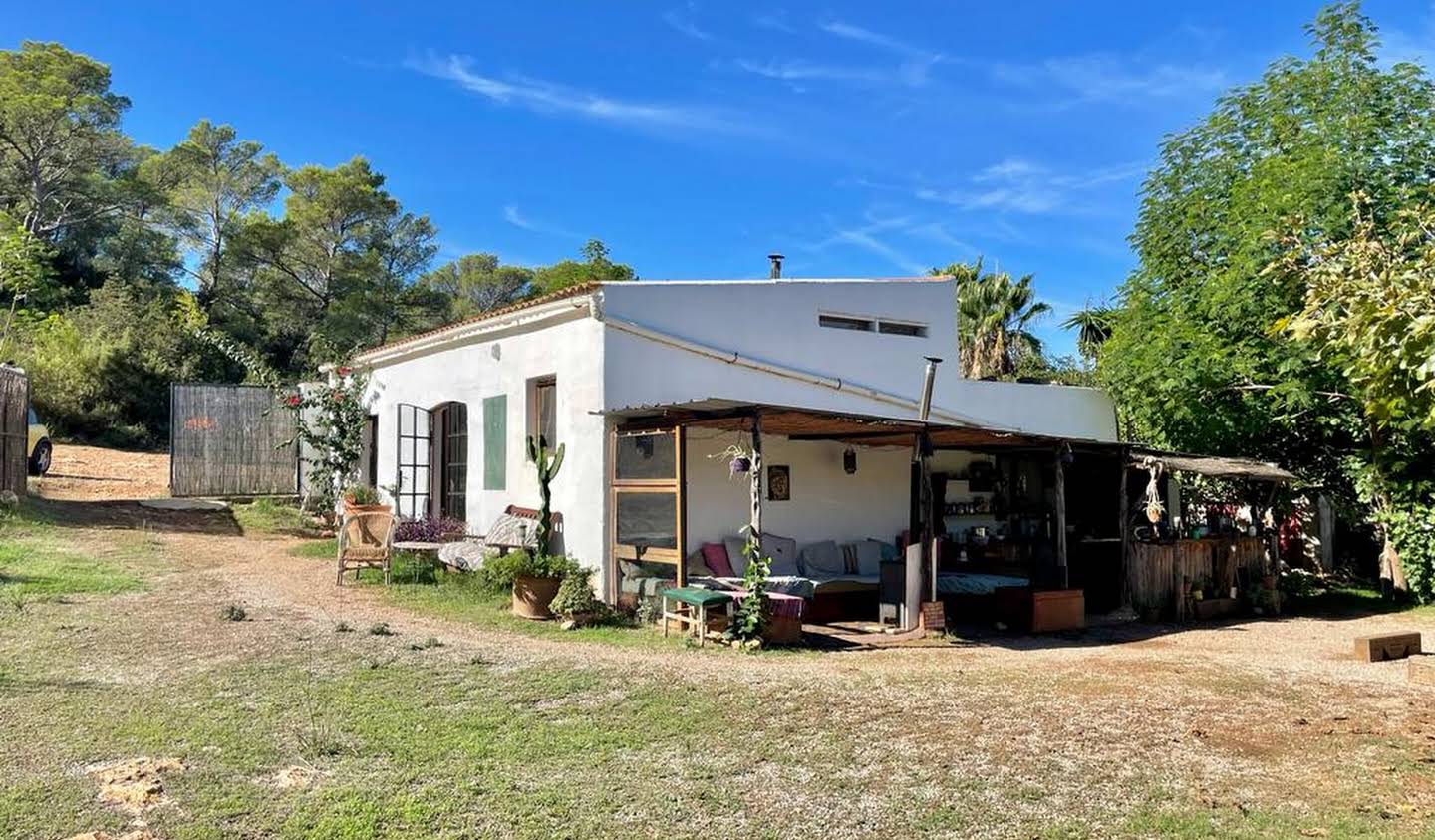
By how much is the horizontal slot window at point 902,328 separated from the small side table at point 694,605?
5.54m

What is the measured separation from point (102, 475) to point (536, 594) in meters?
14.9

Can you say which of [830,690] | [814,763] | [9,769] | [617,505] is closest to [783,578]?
[617,505]

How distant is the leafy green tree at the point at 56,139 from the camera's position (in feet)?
103

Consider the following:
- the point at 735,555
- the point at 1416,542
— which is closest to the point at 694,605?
the point at 735,555

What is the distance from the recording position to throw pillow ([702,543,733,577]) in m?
10.5

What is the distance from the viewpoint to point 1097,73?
11.7 meters

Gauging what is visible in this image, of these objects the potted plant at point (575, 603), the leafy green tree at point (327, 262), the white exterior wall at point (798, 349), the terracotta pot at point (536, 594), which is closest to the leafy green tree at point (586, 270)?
the leafy green tree at point (327, 262)

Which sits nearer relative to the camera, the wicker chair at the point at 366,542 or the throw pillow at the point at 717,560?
the throw pillow at the point at 717,560

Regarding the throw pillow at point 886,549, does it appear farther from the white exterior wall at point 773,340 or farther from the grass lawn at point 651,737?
the grass lawn at point 651,737

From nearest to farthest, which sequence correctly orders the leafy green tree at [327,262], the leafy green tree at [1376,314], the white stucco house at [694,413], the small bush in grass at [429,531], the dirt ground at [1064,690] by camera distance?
the leafy green tree at [1376,314] → the dirt ground at [1064,690] → the white stucco house at [694,413] → the small bush in grass at [429,531] → the leafy green tree at [327,262]

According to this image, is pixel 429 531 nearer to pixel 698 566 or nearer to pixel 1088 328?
pixel 698 566

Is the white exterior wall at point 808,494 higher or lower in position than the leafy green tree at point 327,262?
lower

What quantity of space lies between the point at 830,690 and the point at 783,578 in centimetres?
278

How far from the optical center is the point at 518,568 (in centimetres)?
1008
